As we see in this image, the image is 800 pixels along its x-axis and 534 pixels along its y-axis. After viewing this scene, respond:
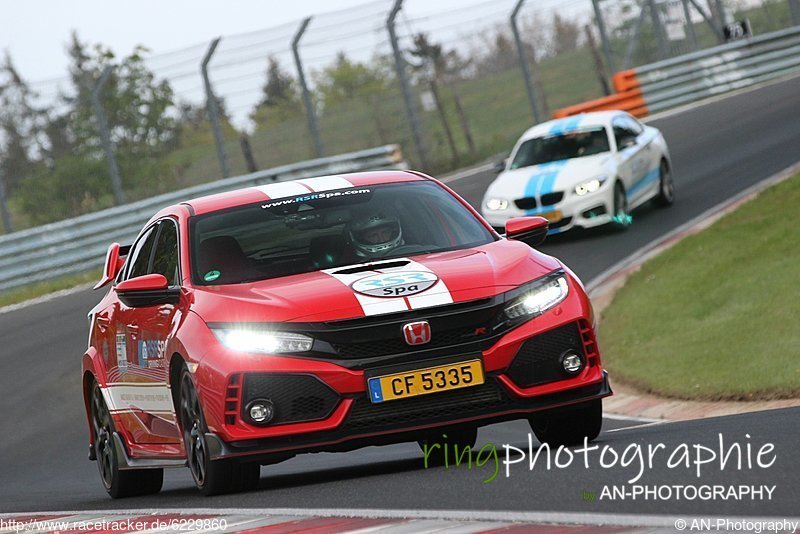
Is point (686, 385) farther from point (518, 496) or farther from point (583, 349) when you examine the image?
point (518, 496)

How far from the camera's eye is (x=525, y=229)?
8.33m

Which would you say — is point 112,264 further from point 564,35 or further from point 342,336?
point 564,35

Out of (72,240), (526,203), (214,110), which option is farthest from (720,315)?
(214,110)

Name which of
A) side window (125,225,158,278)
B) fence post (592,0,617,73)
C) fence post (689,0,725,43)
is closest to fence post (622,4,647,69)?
fence post (592,0,617,73)

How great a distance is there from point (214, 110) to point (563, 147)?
7412 mm

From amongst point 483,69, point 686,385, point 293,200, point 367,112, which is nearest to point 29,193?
point 367,112

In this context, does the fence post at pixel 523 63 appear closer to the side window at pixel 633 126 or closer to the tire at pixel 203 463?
the side window at pixel 633 126

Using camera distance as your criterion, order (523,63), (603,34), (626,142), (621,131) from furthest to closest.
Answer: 1. (603,34)
2. (523,63)
3. (621,131)
4. (626,142)

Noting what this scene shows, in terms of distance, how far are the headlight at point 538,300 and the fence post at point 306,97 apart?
19.5 meters

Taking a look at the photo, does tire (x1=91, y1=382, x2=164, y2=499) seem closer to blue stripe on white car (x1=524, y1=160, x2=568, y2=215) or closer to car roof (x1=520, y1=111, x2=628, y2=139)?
blue stripe on white car (x1=524, y1=160, x2=568, y2=215)

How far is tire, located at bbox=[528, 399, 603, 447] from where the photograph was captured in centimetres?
766

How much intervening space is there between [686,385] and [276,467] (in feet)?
12.5

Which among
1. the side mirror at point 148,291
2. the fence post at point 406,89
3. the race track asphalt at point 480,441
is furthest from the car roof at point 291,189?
the fence post at point 406,89

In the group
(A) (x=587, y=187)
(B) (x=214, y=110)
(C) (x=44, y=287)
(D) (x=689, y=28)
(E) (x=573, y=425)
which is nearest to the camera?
(E) (x=573, y=425)
